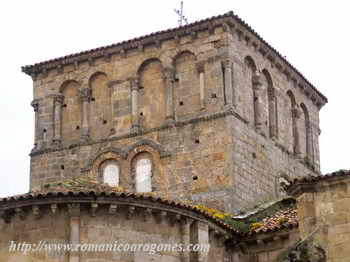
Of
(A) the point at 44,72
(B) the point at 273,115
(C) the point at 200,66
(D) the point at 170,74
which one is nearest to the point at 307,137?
(B) the point at 273,115

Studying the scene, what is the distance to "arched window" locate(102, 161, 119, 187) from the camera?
94.6ft

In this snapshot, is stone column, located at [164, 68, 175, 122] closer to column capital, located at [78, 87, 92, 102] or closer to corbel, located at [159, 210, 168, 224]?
column capital, located at [78, 87, 92, 102]

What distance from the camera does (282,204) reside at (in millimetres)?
26859

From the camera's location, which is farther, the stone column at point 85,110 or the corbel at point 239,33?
the stone column at point 85,110

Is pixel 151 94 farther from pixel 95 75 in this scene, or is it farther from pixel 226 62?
pixel 226 62

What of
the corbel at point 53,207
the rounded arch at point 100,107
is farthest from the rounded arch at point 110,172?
the corbel at point 53,207

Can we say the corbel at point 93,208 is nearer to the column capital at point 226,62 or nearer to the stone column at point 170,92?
→ the stone column at point 170,92

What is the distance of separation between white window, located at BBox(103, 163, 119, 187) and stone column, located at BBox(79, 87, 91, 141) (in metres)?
1.31

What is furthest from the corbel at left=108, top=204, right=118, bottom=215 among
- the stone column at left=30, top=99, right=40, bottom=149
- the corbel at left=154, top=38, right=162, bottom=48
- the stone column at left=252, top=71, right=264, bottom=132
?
the stone column at left=30, top=99, right=40, bottom=149

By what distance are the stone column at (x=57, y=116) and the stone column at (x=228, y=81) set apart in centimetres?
564

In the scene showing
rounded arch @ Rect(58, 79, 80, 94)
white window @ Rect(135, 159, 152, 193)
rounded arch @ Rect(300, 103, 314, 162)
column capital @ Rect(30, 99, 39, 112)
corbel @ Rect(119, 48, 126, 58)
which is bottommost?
white window @ Rect(135, 159, 152, 193)

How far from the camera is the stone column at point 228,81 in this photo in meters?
28.0

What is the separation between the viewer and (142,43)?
97.0ft

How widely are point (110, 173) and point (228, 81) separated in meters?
4.45
